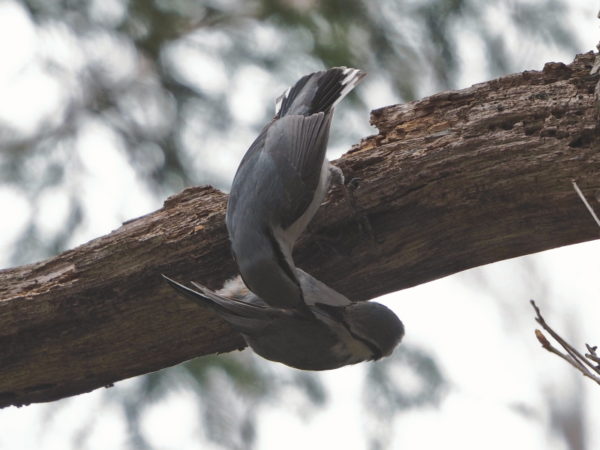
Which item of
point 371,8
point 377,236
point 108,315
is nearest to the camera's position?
point 377,236

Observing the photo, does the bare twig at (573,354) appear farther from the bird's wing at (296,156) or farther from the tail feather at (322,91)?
the tail feather at (322,91)

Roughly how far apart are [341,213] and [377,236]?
152 millimetres

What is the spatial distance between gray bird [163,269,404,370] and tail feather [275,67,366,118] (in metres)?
0.80

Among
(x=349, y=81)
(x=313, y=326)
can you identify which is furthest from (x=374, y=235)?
(x=349, y=81)

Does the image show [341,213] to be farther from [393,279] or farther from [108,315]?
[108,315]

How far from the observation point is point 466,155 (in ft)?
9.48

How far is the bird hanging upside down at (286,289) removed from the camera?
2.74 meters

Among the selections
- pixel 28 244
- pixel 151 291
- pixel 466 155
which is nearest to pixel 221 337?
pixel 151 291

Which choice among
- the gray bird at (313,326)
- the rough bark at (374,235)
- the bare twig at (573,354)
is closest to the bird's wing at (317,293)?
the gray bird at (313,326)

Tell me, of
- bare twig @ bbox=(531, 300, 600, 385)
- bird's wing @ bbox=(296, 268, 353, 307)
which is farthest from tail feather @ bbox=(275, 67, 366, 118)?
bare twig @ bbox=(531, 300, 600, 385)

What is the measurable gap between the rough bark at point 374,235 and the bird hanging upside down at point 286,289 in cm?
15

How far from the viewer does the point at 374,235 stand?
116 inches

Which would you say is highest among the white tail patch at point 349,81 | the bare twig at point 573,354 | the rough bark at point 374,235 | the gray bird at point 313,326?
the white tail patch at point 349,81

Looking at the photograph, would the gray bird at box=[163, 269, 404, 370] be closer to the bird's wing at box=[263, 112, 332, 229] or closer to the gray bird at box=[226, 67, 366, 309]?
the gray bird at box=[226, 67, 366, 309]
